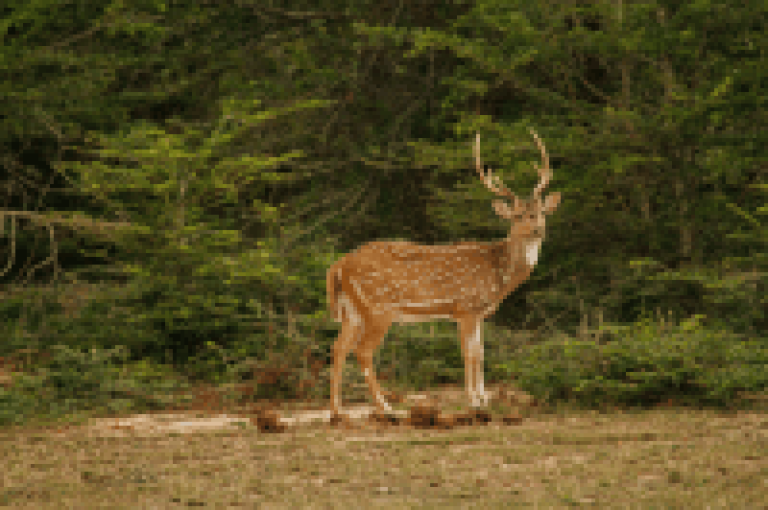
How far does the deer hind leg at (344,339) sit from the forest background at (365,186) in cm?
161

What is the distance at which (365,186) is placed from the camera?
17.2 metres

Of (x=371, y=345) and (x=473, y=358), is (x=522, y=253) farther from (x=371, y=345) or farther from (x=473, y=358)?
(x=371, y=345)

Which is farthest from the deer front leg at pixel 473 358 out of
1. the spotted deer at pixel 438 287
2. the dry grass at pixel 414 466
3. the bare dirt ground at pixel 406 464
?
the dry grass at pixel 414 466

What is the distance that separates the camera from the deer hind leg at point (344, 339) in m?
8.80

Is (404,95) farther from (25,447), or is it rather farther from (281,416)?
(25,447)

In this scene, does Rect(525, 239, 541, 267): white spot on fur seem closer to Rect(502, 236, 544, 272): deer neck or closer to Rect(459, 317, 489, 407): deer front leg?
Rect(502, 236, 544, 272): deer neck

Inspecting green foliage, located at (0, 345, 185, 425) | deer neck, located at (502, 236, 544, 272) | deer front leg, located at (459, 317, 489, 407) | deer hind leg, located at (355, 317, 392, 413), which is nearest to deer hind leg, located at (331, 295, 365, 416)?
deer hind leg, located at (355, 317, 392, 413)

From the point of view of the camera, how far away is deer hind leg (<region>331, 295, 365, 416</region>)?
8.80 metres

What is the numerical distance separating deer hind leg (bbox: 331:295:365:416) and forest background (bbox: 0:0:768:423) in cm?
161

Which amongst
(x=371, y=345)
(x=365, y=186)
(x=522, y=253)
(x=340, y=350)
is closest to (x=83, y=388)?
(x=340, y=350)

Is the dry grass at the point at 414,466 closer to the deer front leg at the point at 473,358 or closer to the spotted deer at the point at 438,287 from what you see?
the deer front leg at the point at 473,358

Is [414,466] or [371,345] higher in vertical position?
[371,345]

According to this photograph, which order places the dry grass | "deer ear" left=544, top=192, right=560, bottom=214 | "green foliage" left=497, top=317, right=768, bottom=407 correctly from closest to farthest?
1. the dry grass
2. "deer ear" left=544, top=192, right=560, bottom=214
3. "green foliage" left=497, top=317, right=768, bottom=407

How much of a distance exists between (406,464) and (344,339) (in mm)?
2067
